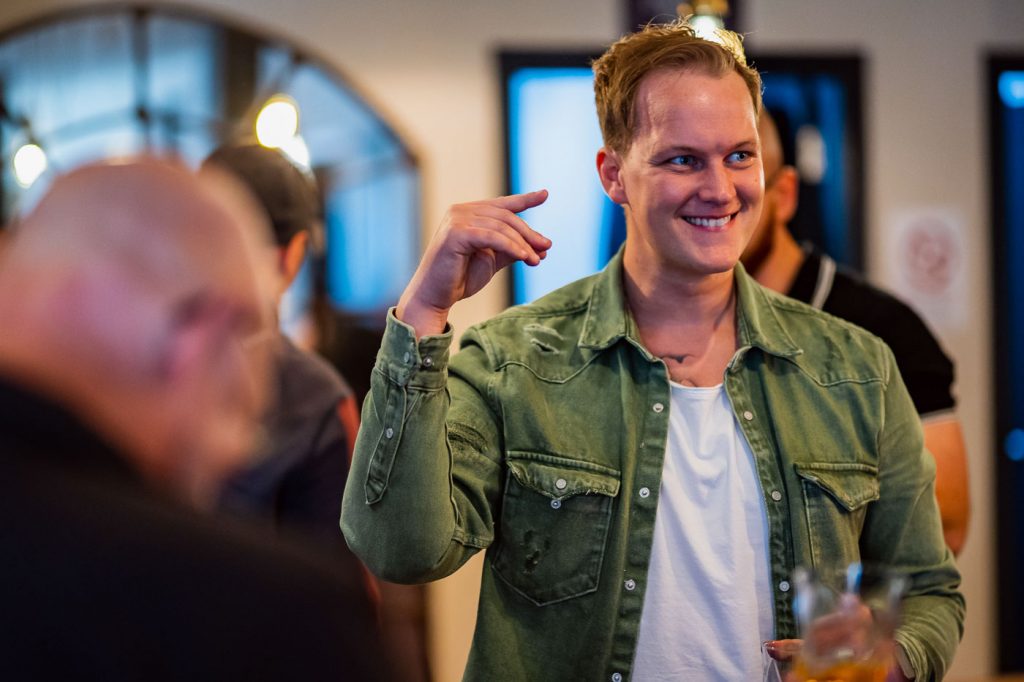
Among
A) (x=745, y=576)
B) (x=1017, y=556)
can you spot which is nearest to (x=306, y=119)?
(x=745, y=576)

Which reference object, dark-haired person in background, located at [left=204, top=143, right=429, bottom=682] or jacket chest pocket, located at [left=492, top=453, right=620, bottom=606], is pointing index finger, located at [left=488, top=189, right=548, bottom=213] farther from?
dark-haired person in background, located at [left=204, top=143, right=429, bottom=682]

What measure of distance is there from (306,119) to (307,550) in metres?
3.80

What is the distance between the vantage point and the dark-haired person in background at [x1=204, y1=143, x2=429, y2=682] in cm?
195

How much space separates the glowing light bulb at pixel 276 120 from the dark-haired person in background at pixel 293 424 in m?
2.07

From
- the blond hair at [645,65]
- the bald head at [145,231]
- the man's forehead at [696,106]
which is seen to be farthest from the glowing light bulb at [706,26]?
the bald head at [145,231]

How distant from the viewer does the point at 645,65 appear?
175 cm

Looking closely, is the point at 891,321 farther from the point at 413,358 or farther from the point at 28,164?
the point at 28,164

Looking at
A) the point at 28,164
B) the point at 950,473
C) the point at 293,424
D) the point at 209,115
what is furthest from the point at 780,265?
the point at 28,164

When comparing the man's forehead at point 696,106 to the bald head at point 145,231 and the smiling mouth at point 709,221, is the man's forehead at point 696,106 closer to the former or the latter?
the smiling mouth at point 709,221

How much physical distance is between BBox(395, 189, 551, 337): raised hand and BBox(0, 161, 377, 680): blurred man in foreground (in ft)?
2.42

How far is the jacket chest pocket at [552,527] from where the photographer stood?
1.66 metres

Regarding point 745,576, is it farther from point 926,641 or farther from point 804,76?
point 804,76

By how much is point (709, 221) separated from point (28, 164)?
335 cm

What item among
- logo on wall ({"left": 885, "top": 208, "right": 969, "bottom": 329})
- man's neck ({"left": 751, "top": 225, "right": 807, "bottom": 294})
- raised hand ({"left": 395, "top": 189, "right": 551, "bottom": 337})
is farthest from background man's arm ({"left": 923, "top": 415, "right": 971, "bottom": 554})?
logo on wall ({"left": 885, "top": 208, "right": 969, "bottom": 329})
